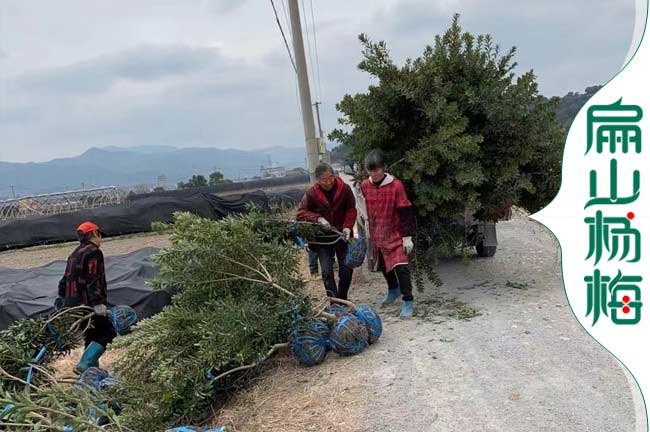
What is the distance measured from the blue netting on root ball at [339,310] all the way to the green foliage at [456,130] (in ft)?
4.60

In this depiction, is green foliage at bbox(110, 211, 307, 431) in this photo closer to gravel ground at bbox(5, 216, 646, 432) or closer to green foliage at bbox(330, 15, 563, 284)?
gravel ground at bbox(5, 216, 646, 432)

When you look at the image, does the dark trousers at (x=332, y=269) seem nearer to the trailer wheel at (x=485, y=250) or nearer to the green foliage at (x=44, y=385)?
the green foliage at (x=44, y=385)

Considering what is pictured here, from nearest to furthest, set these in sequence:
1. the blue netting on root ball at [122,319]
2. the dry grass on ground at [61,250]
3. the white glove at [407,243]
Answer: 1. the white glove at [407,243]
2. the blue netting on root ball at [122,319]
3. the dry grass on ground at [61,250]

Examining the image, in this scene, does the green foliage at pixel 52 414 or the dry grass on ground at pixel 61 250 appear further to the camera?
the dry grass on ground at pixel 61 250

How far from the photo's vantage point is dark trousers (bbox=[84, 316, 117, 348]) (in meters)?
5.59

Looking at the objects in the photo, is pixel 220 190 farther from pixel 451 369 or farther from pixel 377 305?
pixel 451 369

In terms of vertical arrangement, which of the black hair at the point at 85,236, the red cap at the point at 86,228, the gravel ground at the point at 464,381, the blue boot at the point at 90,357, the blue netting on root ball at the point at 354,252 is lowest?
the blue boot at the point at 90,357

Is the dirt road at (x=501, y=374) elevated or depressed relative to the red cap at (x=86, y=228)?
depressed

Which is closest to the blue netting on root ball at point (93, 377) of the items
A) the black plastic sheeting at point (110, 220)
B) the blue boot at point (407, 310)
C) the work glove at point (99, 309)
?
the work glove at point (99, 309)

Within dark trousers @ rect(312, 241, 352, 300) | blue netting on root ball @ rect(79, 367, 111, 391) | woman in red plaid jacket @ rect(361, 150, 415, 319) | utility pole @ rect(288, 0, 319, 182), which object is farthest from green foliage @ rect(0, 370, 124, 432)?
utility pole @ rect(288, 0, 319, 182)

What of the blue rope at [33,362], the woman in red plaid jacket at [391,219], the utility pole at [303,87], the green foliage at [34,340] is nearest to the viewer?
the blue rope at [33,362]

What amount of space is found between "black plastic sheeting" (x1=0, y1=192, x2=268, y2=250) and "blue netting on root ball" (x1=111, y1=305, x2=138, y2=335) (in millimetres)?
12803

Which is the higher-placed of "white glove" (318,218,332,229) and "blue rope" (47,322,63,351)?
"white glove" (318,218,332,229)

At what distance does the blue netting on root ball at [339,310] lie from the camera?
501 centimetres
